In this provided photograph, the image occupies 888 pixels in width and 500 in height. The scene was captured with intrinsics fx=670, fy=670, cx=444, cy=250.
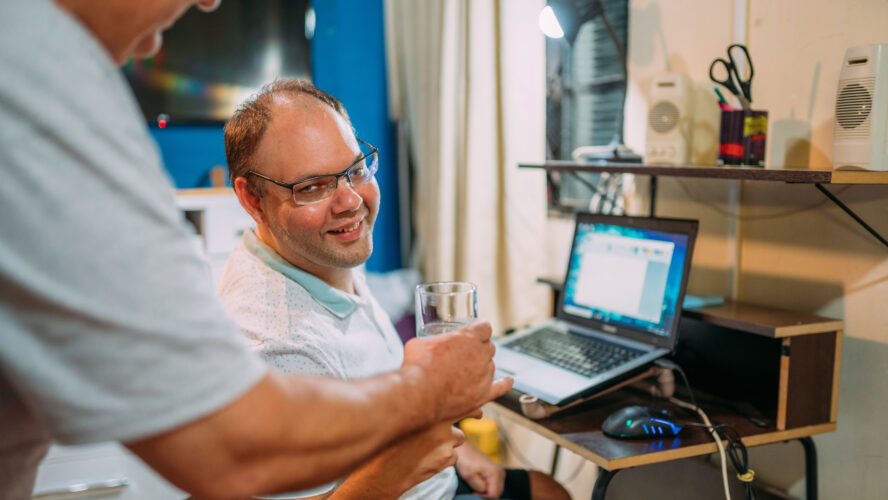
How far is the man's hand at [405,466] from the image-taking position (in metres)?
0.81

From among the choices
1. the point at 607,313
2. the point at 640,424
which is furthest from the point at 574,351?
the point at 640,424

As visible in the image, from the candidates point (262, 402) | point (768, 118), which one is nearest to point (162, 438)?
point (262, 402)

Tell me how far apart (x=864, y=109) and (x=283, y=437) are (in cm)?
125

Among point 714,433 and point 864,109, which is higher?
point 864,109

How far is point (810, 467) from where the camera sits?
145 cm

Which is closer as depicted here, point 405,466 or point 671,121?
point 405,466

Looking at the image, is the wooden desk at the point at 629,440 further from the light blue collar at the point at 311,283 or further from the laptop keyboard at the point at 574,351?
the light blue collar at the point at 311,283

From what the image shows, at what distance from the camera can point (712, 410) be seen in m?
1.51

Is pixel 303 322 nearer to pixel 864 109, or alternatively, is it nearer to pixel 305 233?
pixel 305 233

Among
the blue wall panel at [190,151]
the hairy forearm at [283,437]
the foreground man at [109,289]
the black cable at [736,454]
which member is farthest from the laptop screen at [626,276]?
the blue wall panel at [190,151]

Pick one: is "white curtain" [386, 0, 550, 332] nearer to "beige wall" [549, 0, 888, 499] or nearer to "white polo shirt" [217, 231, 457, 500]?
"beige wall" [549, 0, 888, 499]

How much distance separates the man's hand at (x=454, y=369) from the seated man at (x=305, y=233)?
0.51 m

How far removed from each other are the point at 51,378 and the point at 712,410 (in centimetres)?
139

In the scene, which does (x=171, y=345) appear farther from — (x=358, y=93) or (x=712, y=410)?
(x=358, y=93)
